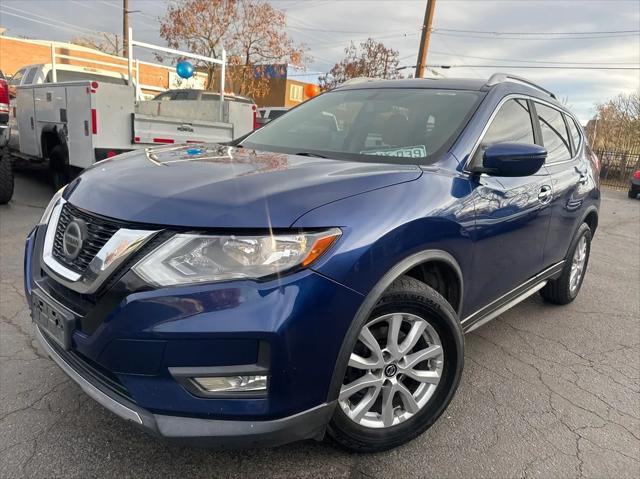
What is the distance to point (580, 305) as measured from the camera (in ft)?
14.7

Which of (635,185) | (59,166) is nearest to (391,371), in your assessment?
(59,166)

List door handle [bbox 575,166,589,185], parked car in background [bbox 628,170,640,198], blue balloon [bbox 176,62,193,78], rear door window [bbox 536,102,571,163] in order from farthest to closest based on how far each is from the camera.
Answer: parked car in background [bbox 628,170,640,198] → blue balloon [bbox 176,62,193,78] → door handle [bbox 575,166,589,185] → rear door window [bbox 536,102,571,163]

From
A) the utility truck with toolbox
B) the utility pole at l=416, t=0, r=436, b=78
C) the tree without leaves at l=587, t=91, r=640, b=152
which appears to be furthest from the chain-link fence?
the utility truck with toolbox

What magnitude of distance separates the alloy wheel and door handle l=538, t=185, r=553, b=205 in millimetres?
1386

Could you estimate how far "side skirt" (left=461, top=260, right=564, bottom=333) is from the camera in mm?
2723

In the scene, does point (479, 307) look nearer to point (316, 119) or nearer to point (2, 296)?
point (316, 119)

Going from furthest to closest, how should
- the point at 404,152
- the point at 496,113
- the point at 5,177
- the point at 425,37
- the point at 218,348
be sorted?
the point at 425,37, the point at 5,177, the point at 496,113, the point at 404,152, the point at 218,348

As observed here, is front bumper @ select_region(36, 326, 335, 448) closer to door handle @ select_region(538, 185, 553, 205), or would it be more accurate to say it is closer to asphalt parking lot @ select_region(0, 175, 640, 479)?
asphalt parking lot @ select_region(0, 175, 640, 479)

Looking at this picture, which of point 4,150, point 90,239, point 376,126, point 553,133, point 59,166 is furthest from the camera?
point 59,166

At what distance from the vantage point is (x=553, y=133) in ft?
12.2

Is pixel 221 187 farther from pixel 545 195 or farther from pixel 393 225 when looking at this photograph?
pixel 545 195

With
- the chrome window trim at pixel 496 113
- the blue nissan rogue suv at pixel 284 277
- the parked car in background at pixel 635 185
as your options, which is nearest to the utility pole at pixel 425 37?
the parked car in background at pixel 635 185

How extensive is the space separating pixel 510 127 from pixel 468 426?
180cm

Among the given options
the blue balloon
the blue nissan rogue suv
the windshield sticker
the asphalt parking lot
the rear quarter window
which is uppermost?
the blue balloon
